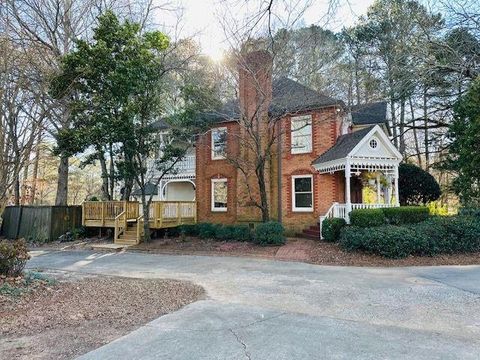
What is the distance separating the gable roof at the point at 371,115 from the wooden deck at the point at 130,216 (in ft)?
34.4

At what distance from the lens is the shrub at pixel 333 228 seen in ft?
46.8

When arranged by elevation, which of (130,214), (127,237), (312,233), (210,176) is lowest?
(127,237)

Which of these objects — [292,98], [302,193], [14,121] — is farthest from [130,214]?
[14,121]

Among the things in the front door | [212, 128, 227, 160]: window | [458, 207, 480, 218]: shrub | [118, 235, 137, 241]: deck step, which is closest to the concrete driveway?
[458, 207, 480, 218]: shrub

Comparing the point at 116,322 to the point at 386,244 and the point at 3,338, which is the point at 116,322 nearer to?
the point at 3,338

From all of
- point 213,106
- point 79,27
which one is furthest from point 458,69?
point 79,27

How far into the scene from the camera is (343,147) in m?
15.5

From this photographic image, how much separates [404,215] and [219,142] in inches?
393

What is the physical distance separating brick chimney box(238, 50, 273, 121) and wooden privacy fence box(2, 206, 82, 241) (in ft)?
36.1

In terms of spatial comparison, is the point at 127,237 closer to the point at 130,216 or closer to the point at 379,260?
the point at 130,216

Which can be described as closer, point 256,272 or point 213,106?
point 256,272

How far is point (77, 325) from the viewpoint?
→ 527 cm

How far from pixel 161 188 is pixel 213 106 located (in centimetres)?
740

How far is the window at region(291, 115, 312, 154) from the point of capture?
56.8 ft
